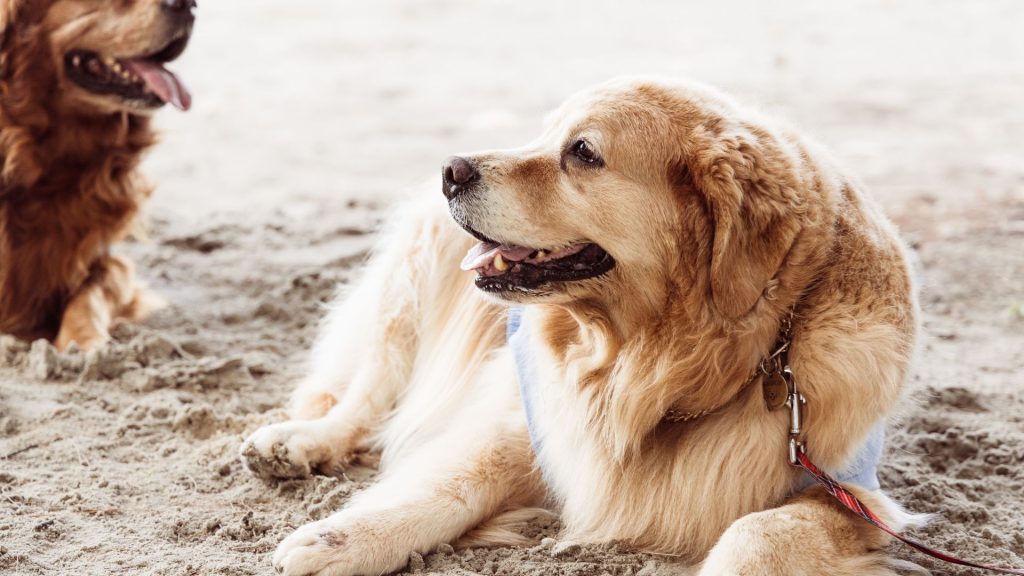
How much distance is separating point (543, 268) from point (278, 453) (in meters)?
1.10

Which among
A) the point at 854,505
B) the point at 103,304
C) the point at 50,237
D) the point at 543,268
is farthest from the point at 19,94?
the point at 854,505

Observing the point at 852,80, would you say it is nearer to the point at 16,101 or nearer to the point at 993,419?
the point at 993,419

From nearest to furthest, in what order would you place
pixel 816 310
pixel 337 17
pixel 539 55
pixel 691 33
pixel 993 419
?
pixel 816 310
pixel 993 419
pixel 539 55
pixel 691 33
pixel 337 17

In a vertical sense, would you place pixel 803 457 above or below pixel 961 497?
above

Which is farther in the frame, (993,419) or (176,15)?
(176,15)

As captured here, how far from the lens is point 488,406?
3348 mm

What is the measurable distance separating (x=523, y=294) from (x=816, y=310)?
29.0 inches

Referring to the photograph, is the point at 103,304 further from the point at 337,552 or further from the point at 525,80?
the point at 525,80

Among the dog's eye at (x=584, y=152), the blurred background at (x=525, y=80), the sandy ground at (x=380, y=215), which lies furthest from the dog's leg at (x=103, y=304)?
the dog's eye at (x=584, y=152)

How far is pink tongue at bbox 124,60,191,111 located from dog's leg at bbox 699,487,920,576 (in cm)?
325

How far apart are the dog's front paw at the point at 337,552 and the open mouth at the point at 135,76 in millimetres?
2594

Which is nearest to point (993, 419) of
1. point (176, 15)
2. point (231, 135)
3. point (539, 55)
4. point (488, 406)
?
point (488, 406)

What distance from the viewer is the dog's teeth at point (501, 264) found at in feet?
9.29

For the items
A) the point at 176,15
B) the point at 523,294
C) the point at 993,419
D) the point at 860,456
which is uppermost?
the point at 176,15
